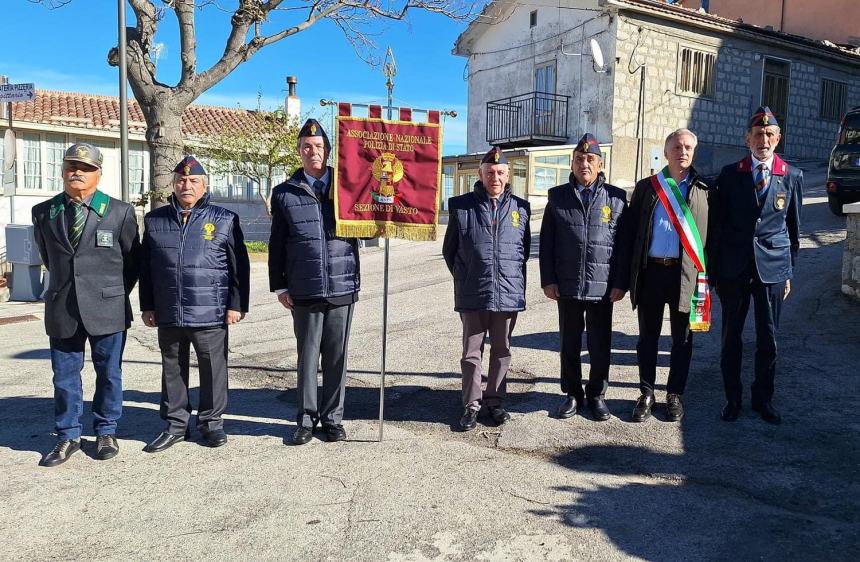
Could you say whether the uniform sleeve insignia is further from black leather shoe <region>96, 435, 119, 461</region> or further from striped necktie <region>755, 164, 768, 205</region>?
black leather shoe <region>96, 435, 119, 461</region>

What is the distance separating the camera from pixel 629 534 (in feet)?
11.1

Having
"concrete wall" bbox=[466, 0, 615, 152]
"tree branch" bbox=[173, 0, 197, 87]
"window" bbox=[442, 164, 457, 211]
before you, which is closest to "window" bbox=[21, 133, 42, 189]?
"tree branch" bbox=[173, 0, 197, 87]

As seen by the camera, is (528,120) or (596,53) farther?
(528,120)

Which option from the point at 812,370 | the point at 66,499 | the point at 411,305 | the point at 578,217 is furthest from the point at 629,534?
the point at 411,305

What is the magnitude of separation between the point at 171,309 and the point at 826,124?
26.1 metres

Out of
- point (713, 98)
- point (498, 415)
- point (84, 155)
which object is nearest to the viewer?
point (84, 155)

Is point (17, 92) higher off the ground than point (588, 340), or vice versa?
point (17, 92)

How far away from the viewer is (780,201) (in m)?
4.79

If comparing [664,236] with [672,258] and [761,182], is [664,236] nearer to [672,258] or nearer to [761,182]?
[672,258]

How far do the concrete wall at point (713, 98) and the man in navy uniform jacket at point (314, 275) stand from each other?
17.2 meters

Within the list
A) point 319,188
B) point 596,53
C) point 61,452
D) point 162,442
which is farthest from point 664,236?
point 596,53

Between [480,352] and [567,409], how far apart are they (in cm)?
77

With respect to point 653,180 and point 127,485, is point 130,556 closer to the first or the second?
point 127,485

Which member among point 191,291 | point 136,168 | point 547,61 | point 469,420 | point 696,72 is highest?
point 547,61
